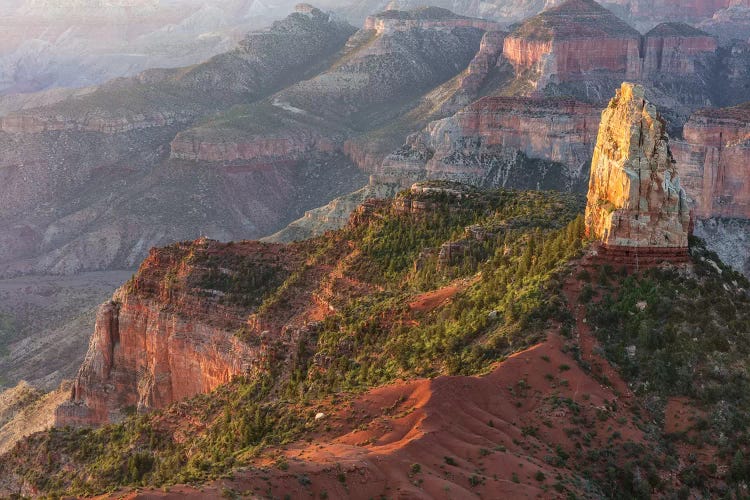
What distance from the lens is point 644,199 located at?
4291 centimetres

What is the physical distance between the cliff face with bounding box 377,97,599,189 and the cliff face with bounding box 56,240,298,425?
55.4 metres

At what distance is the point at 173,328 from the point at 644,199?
93.1 ft

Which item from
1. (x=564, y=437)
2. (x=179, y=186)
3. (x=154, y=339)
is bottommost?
(x=179, y=186)

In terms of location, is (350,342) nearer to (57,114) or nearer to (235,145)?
(235,145)

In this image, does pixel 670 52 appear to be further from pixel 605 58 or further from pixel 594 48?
pixel 594 48

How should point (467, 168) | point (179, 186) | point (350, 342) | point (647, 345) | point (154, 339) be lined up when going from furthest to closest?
point (179, 186) → point (467, 168) → point (154, 339) → point (350, 342) → point (647, 345)

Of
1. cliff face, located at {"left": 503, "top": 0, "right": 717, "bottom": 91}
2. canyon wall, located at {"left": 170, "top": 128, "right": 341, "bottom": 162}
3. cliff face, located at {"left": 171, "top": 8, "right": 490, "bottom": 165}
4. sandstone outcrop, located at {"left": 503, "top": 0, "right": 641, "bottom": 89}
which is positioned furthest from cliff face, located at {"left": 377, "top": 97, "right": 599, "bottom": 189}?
canyon wall, located at {"left": 170, "top": 128, "right": 341, "bottom": 162}

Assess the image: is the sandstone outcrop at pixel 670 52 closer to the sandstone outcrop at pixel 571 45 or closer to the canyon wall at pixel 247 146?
the sandstone outcrop at pixel 571 45

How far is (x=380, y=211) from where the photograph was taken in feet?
220

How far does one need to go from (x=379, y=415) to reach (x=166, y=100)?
14951 cm

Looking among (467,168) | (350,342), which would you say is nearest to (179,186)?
(467,168)

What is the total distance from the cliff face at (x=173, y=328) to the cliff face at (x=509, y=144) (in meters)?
55.4

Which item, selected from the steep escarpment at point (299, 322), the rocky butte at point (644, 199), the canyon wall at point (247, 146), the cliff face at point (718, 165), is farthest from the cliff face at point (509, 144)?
the rocky butte at point (644, 199)

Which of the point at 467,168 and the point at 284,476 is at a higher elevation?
the point at 284,476
